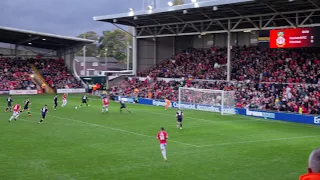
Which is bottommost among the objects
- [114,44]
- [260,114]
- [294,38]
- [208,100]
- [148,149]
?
[148,149]

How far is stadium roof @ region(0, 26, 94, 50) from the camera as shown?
64.3m

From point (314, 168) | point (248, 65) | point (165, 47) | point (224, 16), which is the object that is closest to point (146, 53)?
point (165, 47)

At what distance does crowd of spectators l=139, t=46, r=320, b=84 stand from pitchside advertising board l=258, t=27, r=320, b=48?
335 cm

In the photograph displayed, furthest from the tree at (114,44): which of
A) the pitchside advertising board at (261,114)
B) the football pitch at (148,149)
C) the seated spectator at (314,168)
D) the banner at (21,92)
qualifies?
the seated spectator at (314,168)

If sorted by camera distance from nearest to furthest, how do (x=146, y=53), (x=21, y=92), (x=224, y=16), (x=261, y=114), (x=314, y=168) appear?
1. (x=314, y=168)
2. (x=261, y=114)
3. (x=224, y=16)
4. (x=21, y=92)
5. (x=146, y=53)

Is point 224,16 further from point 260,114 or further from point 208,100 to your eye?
point 260,114

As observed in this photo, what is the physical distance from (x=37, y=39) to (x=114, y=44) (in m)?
66.0

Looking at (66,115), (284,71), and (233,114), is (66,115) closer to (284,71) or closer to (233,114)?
(233,114)

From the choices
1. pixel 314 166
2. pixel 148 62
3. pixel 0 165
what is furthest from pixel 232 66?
pixel 314 166

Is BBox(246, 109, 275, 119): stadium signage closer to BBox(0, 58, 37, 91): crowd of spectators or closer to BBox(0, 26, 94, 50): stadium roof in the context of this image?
BBox(0, 26, 94, 50): stadium roof

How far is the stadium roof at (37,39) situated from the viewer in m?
64.3

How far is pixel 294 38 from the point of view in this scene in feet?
139

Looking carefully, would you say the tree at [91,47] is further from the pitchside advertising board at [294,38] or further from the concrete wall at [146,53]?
the pitchside advertising board at [294,38]

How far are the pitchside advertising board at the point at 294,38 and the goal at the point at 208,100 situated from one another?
7.07 m
